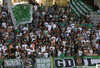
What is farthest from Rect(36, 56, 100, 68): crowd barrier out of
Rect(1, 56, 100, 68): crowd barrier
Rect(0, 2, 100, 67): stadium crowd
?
Rect(0, 2, 100, 67): stadium crowd

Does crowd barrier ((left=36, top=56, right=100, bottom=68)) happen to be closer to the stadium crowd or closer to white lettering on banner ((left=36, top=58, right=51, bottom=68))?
white lettering on banner ((left=36, top=58, right=51, bottom=68))

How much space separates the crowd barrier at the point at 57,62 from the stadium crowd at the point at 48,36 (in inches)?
35.5

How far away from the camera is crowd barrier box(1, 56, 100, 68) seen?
18.9 metres

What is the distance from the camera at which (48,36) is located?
2242cm

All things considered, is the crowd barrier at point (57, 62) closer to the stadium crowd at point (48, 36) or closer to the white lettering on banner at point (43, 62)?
the white lettering on banner at point (43, 62)

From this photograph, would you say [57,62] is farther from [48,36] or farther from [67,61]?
[48,36]

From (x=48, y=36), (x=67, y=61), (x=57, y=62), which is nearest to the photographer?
(x=57, y=62)

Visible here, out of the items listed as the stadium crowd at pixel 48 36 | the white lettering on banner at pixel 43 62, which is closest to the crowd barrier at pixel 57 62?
the white lettering on banner at pixel 43 62

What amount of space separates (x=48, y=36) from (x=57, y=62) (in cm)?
350

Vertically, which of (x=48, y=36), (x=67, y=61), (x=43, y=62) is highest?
(x=48, y=36)

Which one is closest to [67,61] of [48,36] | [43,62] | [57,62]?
[57,62]

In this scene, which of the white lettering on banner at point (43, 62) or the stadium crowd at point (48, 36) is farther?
the stadium crowd at point (48, 36)

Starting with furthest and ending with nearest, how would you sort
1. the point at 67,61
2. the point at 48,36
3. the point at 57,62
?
the point at 48,36 → the point at 67,61 → the point at 57,62

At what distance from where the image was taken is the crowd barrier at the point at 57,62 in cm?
1886
